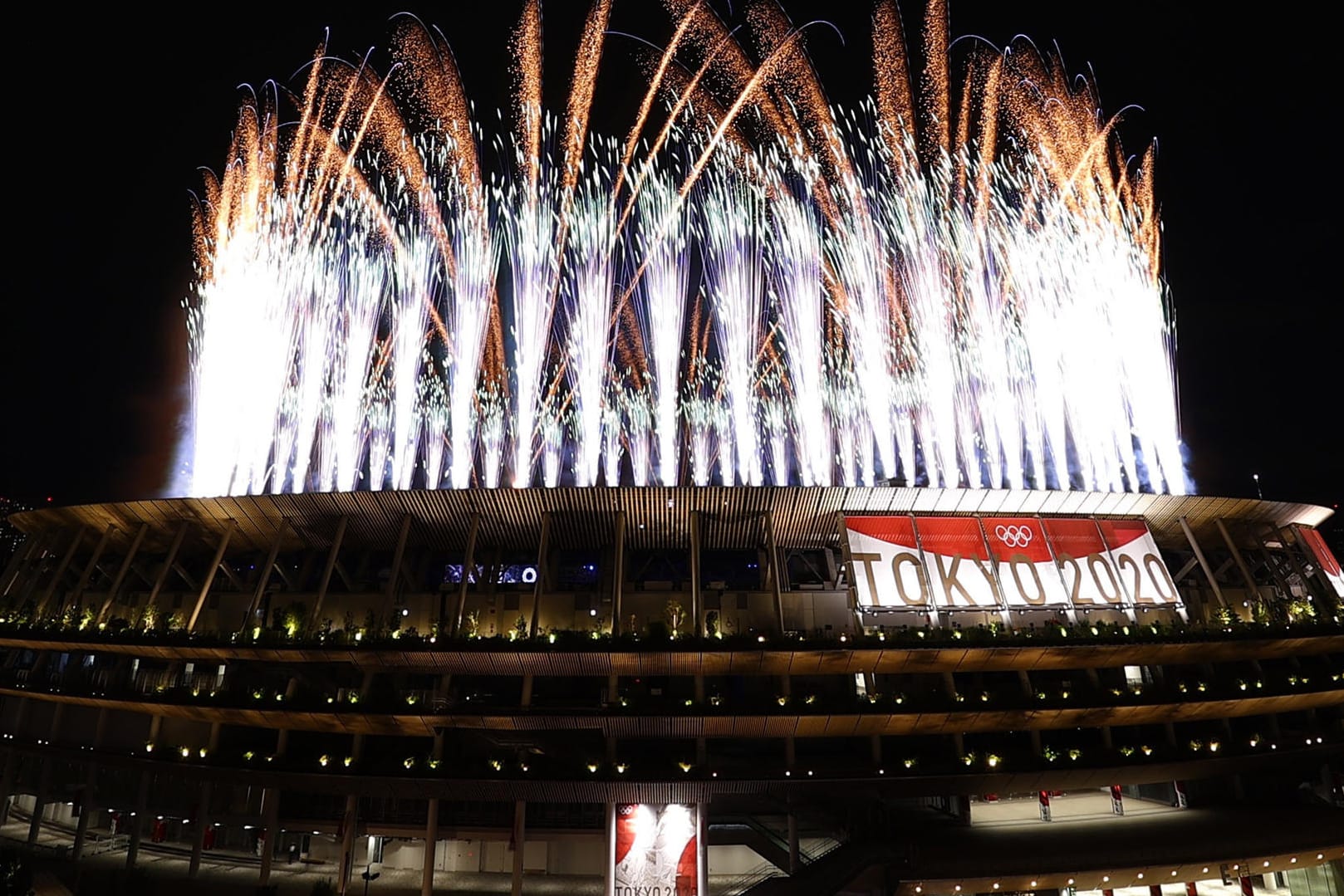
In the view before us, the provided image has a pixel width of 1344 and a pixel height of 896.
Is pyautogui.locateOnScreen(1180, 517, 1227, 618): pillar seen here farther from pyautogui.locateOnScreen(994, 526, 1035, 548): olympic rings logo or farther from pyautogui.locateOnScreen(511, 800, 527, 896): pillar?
pyautogui.locateOnScreen(511, 800, 527, 896): pillar

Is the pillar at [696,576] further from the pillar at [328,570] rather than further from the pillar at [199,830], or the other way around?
the pillar at [199,830]

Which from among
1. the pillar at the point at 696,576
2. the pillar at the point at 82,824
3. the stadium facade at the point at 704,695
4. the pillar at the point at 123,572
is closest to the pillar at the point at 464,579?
the stadium facade at the point at 704,695

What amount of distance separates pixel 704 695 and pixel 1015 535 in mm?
16290

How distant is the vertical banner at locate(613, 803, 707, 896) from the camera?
93.4 ft

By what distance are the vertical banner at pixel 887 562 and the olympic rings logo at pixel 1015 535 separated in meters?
4.44

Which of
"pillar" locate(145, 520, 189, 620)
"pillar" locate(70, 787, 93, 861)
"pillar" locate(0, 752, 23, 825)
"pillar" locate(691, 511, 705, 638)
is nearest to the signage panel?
"pillar" locate(691, 511, 705, 638)

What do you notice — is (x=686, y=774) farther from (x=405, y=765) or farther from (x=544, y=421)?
(x=544, y=421)

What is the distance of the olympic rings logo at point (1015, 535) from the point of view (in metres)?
35.1

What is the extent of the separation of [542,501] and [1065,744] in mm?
26819

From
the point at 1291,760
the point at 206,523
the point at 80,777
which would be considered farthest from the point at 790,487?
the point at 80,777

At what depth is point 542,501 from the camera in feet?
113

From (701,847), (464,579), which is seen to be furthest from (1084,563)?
(464,579)

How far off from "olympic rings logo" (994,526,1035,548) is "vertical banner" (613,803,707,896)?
729 inches

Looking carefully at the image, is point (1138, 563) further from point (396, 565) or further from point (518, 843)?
point (396, 565)
